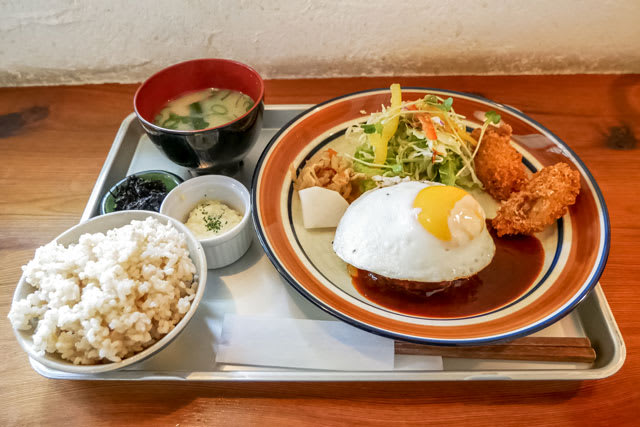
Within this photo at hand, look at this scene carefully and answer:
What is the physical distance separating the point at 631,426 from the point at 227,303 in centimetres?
145

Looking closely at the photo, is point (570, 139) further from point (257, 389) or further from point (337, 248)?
point (257, 389)

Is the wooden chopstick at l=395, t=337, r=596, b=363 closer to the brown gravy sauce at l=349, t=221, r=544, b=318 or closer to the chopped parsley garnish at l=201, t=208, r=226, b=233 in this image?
the brown gravy sauce at l=349, t=221, r=544, b=318

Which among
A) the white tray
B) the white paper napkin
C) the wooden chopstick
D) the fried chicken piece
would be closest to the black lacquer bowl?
the fried chicken piece

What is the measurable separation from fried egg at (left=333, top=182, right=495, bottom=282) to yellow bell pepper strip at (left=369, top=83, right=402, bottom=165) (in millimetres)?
402

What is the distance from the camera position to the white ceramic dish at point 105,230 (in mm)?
1213

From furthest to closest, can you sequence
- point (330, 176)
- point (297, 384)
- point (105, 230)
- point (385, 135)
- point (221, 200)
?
point (385, 135)
point (330, 176)
point (221, 200)
point (105, 230)
point (297, 384)

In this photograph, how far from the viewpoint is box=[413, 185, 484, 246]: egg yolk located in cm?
160

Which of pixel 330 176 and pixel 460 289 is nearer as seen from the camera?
pixel 460 289

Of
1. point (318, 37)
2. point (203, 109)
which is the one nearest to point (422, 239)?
point (203, 109)

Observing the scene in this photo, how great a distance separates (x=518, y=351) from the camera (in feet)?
4.70

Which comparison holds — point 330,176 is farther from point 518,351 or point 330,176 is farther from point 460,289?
point 518,351

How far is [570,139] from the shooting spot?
232cm

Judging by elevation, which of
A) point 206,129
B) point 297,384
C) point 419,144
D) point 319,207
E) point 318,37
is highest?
point 318,37

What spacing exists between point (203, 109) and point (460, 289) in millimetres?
1450
